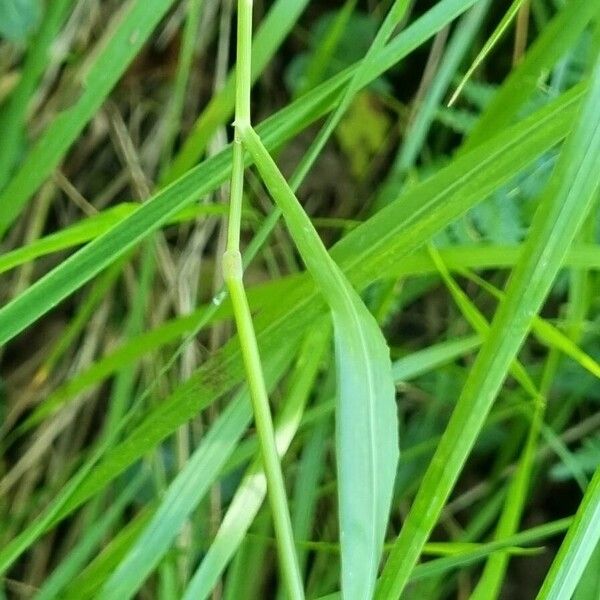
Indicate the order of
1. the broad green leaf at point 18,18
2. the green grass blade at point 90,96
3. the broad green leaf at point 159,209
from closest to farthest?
the broad green leaf at point 159,209
the green grass blade at point 90,96
the broad green leaf at point 18,18

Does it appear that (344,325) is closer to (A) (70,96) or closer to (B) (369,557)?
(B) (369,557)

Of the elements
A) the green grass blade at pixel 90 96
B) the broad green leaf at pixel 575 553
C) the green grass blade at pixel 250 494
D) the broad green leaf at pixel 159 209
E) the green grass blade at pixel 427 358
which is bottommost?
the broad green leaf at pixel 575 553

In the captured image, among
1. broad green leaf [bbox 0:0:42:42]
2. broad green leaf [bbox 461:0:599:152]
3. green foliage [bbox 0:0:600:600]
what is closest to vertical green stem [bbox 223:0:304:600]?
green foliage [bbox 0:0:600:600]

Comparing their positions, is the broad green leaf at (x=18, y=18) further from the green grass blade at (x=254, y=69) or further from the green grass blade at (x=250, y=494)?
the green grass blade at (x=250, y=494)

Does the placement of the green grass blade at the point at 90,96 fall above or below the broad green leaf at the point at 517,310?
above

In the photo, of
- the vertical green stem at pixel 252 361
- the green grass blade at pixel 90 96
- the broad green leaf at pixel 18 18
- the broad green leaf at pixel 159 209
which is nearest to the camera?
the vertical green stem at pixel 252 361

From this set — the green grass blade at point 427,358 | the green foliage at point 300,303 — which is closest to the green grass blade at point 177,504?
the green foliage at point 300,303
